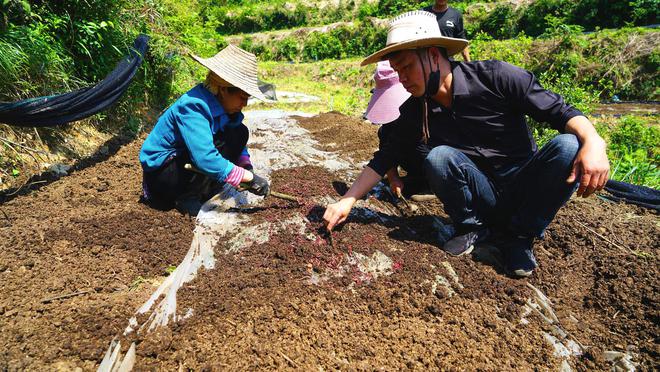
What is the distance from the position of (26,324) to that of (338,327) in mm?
1207

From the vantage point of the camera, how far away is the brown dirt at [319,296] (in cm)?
125

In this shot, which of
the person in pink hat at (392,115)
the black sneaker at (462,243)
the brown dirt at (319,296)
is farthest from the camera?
the person in pink hat at (392,115)

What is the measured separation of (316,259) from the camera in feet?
5.28

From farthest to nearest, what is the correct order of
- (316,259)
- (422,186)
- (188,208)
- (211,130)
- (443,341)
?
(422,186) → (188,208) → (211,130) → (316,259) → (443,341)

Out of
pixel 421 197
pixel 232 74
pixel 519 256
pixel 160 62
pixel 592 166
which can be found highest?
pixel 232 74

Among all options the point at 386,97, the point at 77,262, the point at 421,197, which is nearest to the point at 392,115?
the point at 386,97

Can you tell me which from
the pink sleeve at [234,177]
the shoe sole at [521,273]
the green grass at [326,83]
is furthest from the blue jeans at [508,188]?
the green grass at [326,83]

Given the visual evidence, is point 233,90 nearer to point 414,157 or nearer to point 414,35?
point 414,35

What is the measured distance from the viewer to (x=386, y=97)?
238 cm

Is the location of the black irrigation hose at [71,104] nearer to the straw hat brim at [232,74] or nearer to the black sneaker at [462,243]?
the straw hat brim at [232,74]

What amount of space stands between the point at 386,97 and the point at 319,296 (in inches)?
57.0

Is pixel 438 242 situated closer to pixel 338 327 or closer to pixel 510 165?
pixel 510 165

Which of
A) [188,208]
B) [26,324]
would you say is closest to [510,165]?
[188,208]

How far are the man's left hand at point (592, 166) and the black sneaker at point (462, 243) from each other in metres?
0.52
